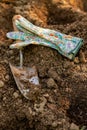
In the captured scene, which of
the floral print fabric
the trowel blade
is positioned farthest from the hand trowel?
the floral print fabric

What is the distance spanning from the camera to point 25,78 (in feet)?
8.04

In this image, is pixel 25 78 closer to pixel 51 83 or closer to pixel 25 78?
pixel 25 78

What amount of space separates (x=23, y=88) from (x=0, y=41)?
51 cm

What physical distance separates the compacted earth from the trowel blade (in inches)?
1.0

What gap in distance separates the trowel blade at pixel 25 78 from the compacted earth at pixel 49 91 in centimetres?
3

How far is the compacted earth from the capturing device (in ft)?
7.47

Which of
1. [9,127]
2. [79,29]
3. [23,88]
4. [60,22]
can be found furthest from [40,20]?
[9,127]

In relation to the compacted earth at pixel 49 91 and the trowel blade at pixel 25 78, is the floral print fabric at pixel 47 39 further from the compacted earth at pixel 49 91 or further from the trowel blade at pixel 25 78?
the trowel blade at pixel 25 78

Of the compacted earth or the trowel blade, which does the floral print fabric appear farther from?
the trowel blade

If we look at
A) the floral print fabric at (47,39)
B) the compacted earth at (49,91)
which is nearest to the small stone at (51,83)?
the compacted earth at (49,91)

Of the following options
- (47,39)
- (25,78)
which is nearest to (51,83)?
(25,78)

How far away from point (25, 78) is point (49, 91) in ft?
0.57

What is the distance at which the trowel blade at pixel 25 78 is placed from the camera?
2377 mm

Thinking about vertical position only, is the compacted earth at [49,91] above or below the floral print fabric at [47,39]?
below
